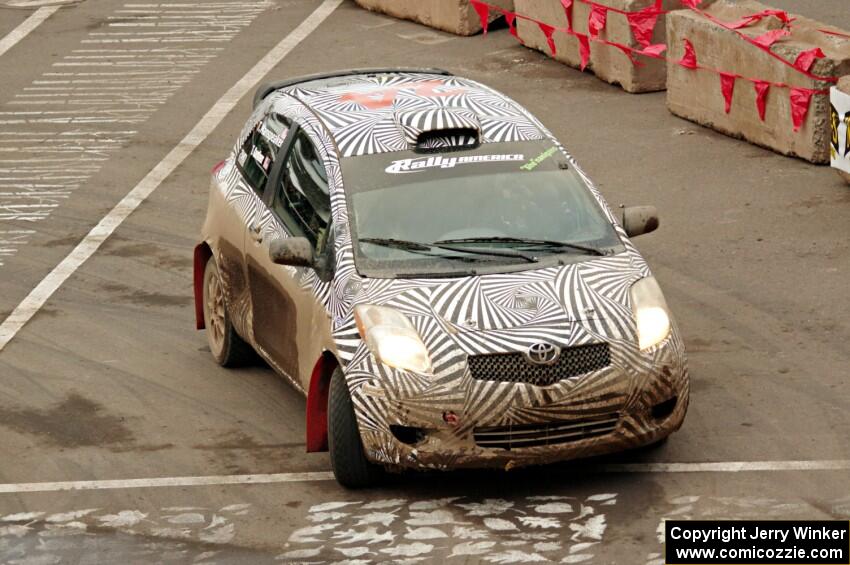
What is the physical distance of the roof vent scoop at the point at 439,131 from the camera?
1005 cm

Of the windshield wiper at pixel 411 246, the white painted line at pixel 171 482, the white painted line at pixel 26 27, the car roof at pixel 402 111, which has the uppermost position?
the car roof at pixel 402 111

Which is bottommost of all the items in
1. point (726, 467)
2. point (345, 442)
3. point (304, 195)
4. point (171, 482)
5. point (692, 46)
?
point (692, 46)

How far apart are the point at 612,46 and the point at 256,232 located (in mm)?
9554

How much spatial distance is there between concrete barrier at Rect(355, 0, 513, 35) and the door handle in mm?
12188

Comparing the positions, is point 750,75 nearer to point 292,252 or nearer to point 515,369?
point 292,252

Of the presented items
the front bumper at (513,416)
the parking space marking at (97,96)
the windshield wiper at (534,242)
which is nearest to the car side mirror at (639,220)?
the windshield wiper at (534,242)

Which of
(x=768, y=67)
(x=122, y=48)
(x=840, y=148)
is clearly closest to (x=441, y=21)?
(x=122, y=48)

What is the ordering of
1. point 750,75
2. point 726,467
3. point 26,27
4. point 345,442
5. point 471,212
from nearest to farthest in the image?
point 345,442 < point 726,467 < point 471,212 < point 750,75 < point 26,27

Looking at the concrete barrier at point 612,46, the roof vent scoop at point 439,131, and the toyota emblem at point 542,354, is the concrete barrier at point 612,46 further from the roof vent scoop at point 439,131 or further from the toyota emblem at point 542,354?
the toyota emblem at point 542,354

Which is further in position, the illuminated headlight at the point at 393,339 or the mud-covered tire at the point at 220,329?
the mud-covered tire at the point at 220,329

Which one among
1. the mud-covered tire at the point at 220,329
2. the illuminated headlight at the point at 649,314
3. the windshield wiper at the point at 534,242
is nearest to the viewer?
the illuminated headlight at the point at 649,314

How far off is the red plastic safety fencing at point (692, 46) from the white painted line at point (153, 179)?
3365mm

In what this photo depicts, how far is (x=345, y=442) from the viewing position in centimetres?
896

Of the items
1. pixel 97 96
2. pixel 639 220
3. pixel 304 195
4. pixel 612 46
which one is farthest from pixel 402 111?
pixel 97 96
